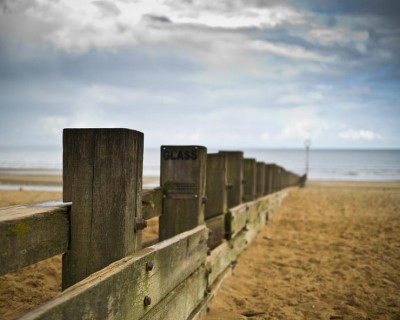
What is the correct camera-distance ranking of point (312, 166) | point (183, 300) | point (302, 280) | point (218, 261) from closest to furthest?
point (183, 300) → point (218, 261) → point (302, 280) → point (312, 166)

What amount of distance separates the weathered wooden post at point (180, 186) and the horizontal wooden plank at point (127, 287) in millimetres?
326

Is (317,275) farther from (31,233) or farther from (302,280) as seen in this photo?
(31,233)

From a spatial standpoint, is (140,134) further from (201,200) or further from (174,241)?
(201,200)

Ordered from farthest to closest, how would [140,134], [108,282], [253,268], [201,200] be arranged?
[253,268] < [201,200] < [140,134] < [108,282]

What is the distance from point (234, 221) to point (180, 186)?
1816 millimetres

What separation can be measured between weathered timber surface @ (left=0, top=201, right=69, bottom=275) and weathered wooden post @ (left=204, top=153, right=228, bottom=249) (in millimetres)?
2653

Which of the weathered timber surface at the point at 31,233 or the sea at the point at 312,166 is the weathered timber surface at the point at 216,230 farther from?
the sea at the point at 312,166

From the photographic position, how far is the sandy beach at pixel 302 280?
3588 mm

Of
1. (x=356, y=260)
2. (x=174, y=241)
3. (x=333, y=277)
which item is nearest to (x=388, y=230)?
(x=356, y=260)

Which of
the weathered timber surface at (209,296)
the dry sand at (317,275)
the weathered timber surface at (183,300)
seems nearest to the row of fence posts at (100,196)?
the weathered timber surface at (183,300)

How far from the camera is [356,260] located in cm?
539

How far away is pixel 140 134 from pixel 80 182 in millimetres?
421

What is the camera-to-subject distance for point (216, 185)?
4.36 metres

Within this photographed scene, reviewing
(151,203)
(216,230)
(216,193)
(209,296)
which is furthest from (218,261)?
(151,203)
